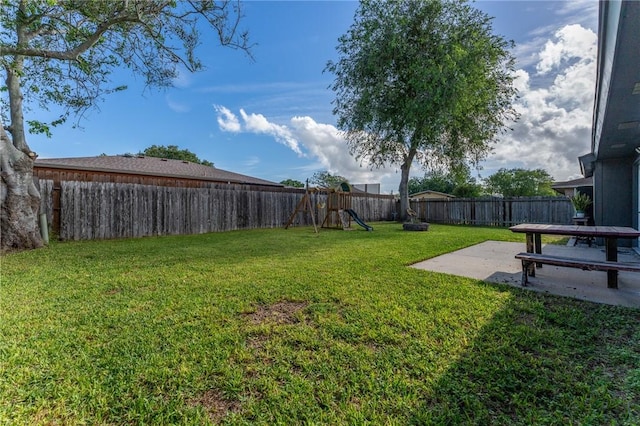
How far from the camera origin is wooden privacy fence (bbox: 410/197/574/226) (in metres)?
11.7

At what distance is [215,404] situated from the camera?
1.46 metres

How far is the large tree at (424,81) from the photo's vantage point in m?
10.9

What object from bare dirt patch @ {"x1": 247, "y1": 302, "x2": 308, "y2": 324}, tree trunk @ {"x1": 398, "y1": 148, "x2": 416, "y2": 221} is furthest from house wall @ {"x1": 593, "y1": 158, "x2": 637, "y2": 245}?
tree trunk @ {"x1": 398, "y1": 148, "x2": 416, "y2": 221}

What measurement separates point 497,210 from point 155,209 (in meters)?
14.8

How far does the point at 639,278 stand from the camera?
3.60 meters

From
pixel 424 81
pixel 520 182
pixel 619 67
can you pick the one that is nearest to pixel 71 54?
pixel 619 67

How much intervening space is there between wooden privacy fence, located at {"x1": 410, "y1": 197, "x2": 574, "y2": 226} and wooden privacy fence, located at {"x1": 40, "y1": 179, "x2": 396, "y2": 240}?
8.29 meters

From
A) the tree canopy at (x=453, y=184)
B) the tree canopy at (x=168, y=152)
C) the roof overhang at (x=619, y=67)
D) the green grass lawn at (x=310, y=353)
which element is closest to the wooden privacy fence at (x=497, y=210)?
the tree canopy at (x=453, y=184)

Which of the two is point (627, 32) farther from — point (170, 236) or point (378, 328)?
point (170, 236)

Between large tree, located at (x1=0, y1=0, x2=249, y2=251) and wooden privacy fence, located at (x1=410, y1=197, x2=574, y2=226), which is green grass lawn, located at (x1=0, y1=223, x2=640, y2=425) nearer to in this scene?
large tree, located at (x1=0, y1=0, x2=249, y2=251)

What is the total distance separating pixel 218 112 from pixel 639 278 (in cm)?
1396

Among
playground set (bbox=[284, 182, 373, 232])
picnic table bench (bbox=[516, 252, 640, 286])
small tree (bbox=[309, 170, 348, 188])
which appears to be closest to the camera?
picnic table bench (bbox=[516, 252, 640, 286])

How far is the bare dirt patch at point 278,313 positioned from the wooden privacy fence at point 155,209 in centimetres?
725

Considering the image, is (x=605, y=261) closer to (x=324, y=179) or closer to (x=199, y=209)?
(x=199, y=209)
